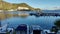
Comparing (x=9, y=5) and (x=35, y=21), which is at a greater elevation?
(x=9, y=5)

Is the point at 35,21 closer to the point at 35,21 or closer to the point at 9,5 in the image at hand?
the point at 35,21

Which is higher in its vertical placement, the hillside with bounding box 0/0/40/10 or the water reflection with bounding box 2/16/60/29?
the hillside with bounding box 0/0/40/10

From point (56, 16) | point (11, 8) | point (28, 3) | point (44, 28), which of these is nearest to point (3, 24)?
point (11, 8)

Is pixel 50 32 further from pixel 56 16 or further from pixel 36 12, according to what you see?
pixel 36 12

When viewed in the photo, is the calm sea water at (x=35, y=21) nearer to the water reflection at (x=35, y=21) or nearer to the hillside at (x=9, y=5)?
the water reflection at (x=35, y=21)

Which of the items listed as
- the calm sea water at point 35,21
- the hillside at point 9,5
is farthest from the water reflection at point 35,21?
the hillside at point 9,5

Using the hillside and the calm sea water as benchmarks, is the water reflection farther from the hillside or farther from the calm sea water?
the hillside

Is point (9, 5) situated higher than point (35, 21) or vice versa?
point (9, 5)

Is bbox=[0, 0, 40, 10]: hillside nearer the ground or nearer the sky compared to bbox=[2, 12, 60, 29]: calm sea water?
nearer the sky

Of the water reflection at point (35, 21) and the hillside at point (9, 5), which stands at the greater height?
the hillside at point (9, 5)

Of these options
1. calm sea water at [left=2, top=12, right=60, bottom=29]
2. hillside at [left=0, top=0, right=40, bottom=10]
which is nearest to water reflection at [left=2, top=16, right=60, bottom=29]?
calm sea water at [left=2, top=12, right=60, bottom=29]

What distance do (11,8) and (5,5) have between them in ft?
0.34

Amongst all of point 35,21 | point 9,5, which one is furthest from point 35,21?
point 9,5

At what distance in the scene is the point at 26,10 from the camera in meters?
1.90
